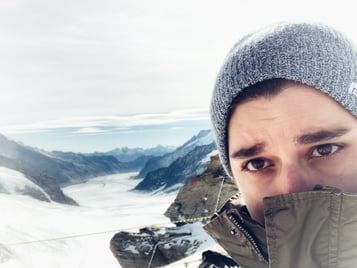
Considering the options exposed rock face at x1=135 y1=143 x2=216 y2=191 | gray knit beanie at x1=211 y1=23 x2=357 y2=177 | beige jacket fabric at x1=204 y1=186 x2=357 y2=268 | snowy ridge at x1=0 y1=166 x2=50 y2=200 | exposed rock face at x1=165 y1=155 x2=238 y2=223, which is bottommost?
exposed rock face at x1=135 y1=143 x2=216 y2=191

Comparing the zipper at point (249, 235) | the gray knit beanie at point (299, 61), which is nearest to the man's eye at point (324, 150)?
the gray knit beanie at point (299, 61)

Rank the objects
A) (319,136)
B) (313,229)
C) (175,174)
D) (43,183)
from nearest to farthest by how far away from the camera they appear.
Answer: (313,229) → (319,136) → (43,183) → (175,174)

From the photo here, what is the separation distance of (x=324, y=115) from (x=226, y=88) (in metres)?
0.40

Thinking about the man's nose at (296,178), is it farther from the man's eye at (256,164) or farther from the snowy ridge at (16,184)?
the snowy ridge at (16,184)

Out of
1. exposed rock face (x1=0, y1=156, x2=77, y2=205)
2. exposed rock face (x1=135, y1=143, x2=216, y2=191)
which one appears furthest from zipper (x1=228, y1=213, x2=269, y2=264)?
exposed rock face (x1=0, y1=156, x2=77, y2=205)

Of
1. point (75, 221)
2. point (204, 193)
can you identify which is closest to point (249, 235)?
point (204, 193)

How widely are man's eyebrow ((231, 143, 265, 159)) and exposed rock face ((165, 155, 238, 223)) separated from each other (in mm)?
12082

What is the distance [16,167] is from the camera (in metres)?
95.8

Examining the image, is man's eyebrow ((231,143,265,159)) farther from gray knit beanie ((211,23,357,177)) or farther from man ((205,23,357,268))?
gray knit beanie ((211,23,357,177))

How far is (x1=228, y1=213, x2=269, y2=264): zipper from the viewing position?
1.49 metres

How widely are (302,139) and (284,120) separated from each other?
0.09 m

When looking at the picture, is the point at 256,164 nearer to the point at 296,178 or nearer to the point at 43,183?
the point at 296,178

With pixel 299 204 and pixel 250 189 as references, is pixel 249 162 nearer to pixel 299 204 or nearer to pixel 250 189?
pixel 250 189

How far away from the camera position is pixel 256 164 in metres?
1.56
